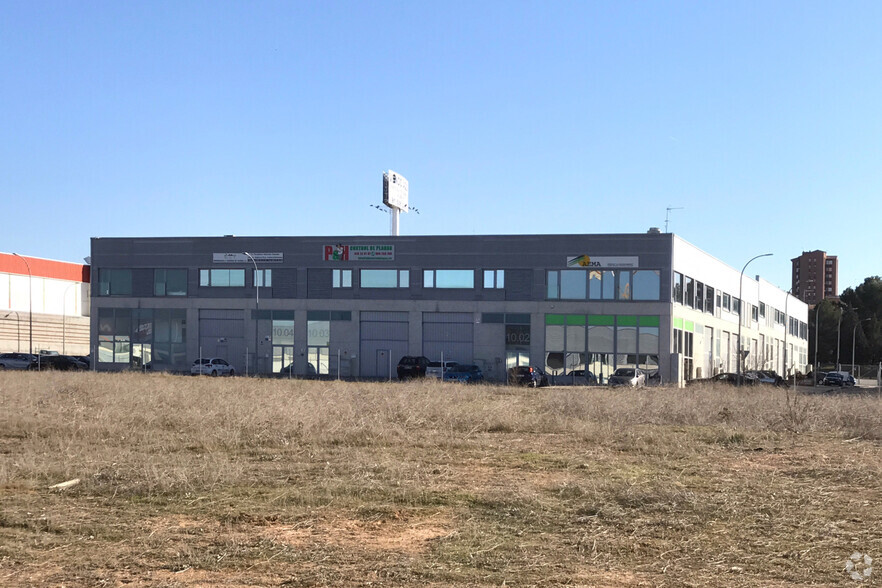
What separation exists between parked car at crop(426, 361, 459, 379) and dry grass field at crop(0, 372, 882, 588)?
110 feet

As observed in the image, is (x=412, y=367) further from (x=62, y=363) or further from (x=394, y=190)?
(x=394, y=190)

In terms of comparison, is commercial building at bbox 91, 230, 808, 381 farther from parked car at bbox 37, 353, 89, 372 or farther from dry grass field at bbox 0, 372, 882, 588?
dry grass field at bbox 0, 372, 882, 588

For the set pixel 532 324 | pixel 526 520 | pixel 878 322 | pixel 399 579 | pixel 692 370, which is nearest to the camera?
pixel 399 579

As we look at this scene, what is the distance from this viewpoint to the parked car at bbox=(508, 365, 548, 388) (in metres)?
54.7

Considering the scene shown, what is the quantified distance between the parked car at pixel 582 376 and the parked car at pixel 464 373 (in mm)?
6197

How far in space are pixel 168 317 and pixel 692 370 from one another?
126ft

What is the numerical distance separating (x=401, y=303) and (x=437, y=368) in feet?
26.7

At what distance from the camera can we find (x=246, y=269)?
66375 millimetres

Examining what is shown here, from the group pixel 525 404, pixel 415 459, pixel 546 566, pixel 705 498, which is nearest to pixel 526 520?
pixel 546 566

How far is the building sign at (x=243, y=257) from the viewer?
217ft

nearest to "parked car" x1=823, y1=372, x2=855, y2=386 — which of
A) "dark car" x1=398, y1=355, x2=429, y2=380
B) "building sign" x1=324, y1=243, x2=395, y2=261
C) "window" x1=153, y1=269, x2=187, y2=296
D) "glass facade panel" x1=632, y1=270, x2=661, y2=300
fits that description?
"glass facade panel" x1=632, y1=270, x2=661, y2=300

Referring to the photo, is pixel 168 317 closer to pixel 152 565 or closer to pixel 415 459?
pixel 415 459

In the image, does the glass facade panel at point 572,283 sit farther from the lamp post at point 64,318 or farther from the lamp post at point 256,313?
the lamp post at point 64,318

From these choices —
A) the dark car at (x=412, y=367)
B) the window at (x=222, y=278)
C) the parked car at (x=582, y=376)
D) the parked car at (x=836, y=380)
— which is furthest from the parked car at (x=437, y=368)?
the parked car at (x=836, y=380)
